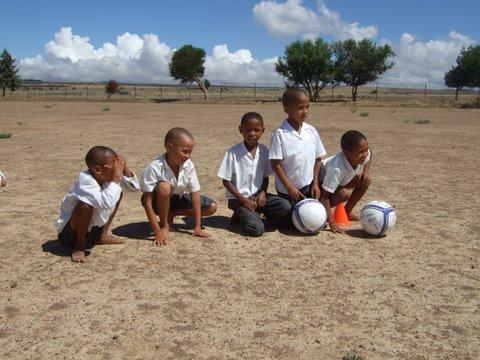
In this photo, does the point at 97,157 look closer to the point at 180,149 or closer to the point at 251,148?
the point at 180,149

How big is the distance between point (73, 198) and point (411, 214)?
14.4 ft

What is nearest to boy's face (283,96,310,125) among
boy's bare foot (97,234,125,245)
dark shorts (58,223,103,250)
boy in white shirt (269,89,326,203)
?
boy in white shirt (269,89,326,203)

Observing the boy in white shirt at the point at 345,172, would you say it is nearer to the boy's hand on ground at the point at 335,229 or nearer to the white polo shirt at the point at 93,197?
the boy's hand on ground at the point at 335,229

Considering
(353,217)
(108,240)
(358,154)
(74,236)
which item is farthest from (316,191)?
(74,236)

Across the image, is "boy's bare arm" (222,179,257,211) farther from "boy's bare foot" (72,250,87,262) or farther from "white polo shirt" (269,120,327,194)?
"boy's bare foot" (72,250,87,262)

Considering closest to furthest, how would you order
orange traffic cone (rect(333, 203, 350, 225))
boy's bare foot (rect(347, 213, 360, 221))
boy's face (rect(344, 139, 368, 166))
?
boy's face (rect(344, 139, 368, 166)) → orange traffic cone (rect(333, 203, 350, 225)) → boy's bare foot (rect(347, 213, 360, 221))

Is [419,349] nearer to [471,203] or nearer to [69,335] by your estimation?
[69,335]

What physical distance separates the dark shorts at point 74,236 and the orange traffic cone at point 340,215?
115 inches

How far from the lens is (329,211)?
6020 mm

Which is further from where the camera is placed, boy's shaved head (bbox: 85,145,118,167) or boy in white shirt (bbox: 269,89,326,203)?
boy in white shirt (bbox: 269,89,326,203)

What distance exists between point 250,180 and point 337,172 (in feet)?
3.39

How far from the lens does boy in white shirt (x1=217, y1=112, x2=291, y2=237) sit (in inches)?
230

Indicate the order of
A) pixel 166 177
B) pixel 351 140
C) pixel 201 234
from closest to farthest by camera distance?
pixel 166 177 < pixel 201 234 < pixel 351 140

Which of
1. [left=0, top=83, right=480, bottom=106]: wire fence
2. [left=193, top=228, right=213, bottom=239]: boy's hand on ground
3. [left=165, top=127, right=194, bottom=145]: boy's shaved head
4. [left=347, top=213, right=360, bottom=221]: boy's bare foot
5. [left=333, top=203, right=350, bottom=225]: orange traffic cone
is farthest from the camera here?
[left=0, top=83, right=480, bottom=106]: wire fence
